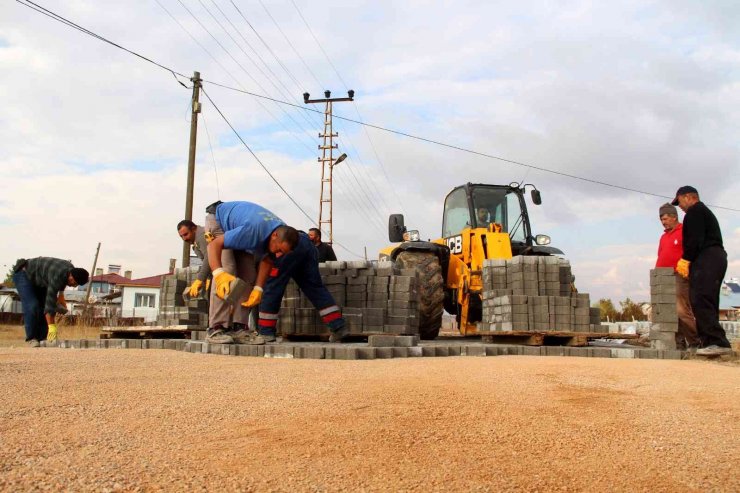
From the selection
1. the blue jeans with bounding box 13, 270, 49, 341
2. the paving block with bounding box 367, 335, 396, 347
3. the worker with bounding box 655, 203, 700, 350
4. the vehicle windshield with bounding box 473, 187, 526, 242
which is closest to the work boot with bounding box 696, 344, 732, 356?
the worker with bounding box 655, 203, 700, 350

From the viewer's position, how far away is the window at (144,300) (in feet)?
144

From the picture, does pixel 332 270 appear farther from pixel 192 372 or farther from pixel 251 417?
pixel 251 417

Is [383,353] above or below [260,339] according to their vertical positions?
below

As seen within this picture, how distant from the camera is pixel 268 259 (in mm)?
6824

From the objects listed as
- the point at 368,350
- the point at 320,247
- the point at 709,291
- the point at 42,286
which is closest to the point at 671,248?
the point at 709,291

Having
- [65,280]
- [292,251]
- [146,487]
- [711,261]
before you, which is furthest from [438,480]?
[65,280]

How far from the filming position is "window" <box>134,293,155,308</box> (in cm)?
4402

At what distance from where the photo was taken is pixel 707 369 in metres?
5.55

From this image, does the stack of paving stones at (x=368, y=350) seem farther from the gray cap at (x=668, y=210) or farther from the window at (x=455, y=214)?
the window at (x=455, y=214)

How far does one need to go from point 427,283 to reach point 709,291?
3.83 meters

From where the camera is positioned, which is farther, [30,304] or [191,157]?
[191,157]

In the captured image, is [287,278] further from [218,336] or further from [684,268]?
[684,268]

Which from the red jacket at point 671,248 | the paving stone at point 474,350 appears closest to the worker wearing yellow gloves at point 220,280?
the paving stone at point 474,350

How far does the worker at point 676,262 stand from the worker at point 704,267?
20.1 inches
